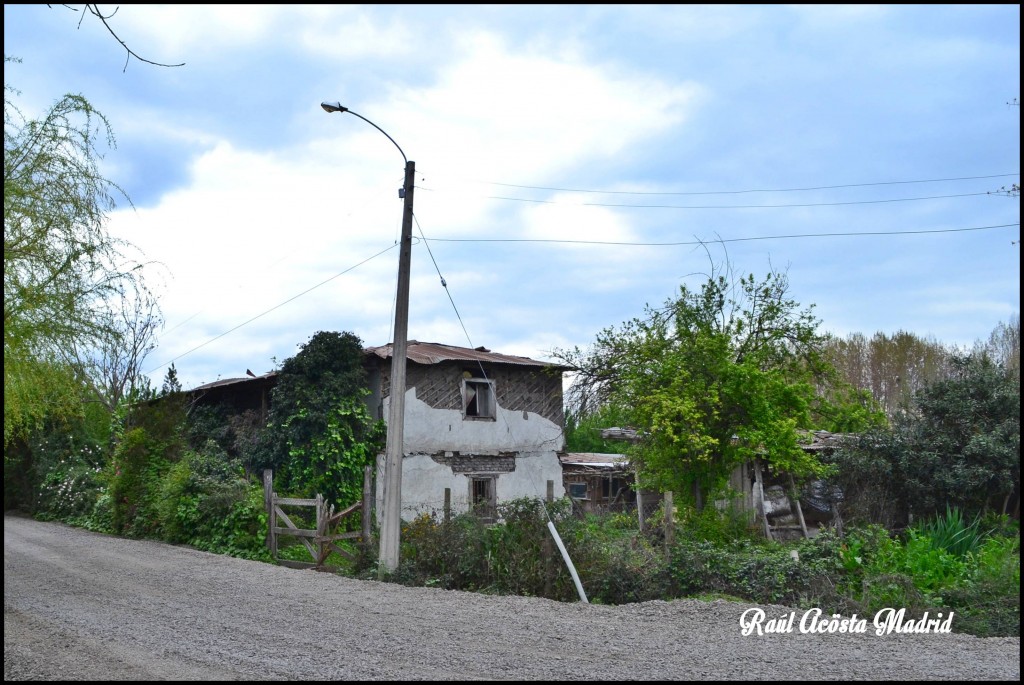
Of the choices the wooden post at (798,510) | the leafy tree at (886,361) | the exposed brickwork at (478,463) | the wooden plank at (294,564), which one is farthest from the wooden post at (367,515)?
the leafy tree at (886,361)

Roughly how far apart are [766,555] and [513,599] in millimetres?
3716

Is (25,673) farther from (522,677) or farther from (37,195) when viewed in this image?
(37,195)

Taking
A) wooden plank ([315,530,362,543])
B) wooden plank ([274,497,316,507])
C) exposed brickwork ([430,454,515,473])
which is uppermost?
exposed brickwork ([430,454,515,473])

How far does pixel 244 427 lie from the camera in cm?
2520

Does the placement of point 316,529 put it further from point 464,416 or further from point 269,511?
point 464,416

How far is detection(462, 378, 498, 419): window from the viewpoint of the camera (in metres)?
25.8

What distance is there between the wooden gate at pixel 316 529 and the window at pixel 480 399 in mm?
8206

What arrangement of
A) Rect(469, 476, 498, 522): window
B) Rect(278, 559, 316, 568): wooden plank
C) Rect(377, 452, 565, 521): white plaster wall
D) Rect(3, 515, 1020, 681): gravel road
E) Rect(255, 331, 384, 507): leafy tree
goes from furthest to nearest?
Rect(469, 476, 498, 522): window, Rect(377, 452, 565, 521): white plaster wall, Rect(255, 331, 384, 507): leafy tree, Rect(278, 559, 316, 568): wooden plank, Rect(3, 515, 1020, 681): gravel road

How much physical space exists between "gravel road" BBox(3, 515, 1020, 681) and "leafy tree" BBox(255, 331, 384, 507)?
791 cm

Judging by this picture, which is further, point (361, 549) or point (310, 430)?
point (310, 430)

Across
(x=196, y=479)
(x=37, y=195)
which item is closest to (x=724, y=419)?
(x=196, y=479)

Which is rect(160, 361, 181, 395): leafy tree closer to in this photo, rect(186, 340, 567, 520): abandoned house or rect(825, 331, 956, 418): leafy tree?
rect(186, 340, 567, 520): abandoned house

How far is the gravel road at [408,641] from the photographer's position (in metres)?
7.66

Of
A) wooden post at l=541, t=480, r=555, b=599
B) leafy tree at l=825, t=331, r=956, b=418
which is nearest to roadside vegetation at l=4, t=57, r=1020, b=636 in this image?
wooden post at l=541, t=480, r=555, b=599
